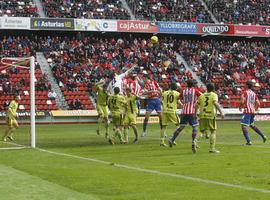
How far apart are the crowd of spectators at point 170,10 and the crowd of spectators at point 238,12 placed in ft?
5.10

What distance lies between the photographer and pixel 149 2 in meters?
59.9

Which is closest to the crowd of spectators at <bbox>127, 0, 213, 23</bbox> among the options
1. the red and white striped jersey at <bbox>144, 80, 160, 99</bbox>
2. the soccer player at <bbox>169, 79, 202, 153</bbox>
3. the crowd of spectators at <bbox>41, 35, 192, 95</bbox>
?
the crowd of spectators at <bbox>41, 35, 192, 95</bbox>

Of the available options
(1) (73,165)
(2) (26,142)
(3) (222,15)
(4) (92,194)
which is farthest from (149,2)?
(4) (92,194)

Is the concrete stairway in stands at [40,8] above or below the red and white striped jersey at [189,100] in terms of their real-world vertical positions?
above

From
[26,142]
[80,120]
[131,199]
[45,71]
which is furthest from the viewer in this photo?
[45,71]

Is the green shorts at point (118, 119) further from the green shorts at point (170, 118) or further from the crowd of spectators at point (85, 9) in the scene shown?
the crowd of spectators at point (85, 9)

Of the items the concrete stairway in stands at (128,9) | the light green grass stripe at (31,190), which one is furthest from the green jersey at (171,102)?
the concrete stairway in stands at (128,9)

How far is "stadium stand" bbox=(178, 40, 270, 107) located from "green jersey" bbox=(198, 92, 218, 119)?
32.3 metres

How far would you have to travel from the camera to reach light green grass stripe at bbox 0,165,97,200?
10922mm

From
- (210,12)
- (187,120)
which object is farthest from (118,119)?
(210,12)

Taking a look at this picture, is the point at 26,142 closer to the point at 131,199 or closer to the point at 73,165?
the point at 73,165

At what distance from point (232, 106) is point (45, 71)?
16054mm

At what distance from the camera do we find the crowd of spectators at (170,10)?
2315 inches

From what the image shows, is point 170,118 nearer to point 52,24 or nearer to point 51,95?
point 51,95
